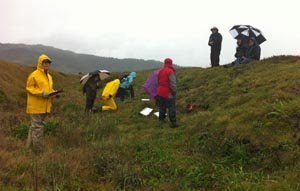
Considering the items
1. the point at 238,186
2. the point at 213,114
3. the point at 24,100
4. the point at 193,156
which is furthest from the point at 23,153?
the point at 24,100

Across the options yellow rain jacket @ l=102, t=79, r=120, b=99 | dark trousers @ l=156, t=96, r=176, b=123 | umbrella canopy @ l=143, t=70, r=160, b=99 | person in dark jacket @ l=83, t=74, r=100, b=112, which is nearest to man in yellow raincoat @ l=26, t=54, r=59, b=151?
dark trousers @ l=156, t=96, r=176, b=123

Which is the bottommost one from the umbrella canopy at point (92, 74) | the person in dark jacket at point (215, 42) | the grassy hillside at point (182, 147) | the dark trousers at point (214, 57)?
the grassy hillside at point (182, 147)

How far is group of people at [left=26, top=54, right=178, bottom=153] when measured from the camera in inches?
398

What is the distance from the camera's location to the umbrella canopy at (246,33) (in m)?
19.2

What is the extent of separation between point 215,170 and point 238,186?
4.25 ft

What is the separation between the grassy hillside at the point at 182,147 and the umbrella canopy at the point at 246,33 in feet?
12.9

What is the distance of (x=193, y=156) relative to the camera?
966cm

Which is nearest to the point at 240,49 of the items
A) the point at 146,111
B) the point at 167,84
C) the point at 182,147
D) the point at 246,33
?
the point at 246,33

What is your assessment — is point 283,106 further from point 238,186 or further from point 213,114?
point 238,186

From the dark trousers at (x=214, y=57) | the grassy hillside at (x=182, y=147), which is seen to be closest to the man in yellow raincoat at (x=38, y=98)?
the grassy hillside at (x=182, y=147)

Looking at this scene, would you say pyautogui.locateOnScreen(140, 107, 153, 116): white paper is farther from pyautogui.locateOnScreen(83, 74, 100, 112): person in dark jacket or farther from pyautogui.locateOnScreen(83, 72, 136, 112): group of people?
pyautogui.locateOnScreen(83, 74, 100, 112): person in dark jacket

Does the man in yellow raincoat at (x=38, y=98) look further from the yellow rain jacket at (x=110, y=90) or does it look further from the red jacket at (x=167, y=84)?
the yellow rain jacket at (x=110, y=90)

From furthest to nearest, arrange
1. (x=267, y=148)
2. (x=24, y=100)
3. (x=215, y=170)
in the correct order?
(x=24, y=100) < (x=267, y=148) < (x=215, y=170)

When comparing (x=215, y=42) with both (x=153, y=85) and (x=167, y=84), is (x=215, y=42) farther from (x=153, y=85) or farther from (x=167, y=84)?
(x=167, y=84)
